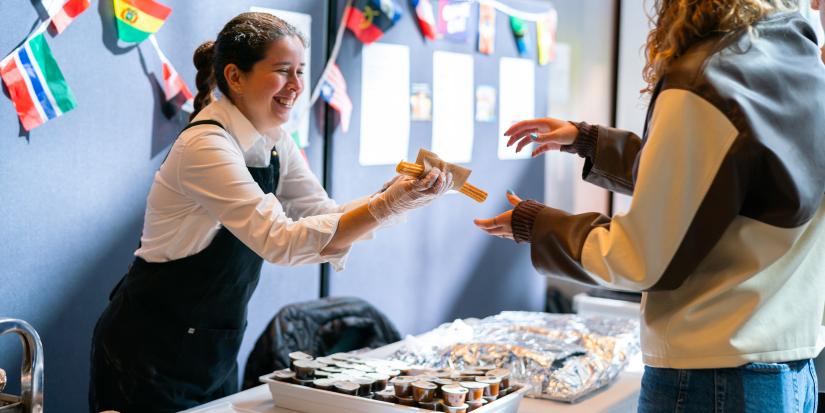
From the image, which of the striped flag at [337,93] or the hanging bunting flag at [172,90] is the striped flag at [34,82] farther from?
the striped flag at [337,93]

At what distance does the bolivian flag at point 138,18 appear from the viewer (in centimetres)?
232

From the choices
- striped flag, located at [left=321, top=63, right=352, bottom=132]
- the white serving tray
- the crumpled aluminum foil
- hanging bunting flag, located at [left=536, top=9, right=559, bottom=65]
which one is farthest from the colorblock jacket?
hanging bunting flag, located at [left=536, top=9, right=559, bottom=65]

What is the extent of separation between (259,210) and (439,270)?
1.78 meters

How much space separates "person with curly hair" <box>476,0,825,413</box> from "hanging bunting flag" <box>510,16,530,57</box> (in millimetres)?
2351

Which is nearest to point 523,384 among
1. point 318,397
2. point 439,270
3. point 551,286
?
point 318,397

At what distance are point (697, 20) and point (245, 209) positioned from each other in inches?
36.8

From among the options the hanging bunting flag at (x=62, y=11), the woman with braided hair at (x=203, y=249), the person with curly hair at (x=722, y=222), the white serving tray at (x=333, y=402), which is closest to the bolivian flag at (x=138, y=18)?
the hanging bunting flag at (x=62, y=11)

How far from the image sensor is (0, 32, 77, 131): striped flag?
2.11 meters

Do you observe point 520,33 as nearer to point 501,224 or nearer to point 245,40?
point 245,40

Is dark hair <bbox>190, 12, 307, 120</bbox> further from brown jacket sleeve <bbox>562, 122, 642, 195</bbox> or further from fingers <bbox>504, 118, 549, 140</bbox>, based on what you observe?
brown jacket sleeve <bbox>562, 122, 642, 195</bbox>

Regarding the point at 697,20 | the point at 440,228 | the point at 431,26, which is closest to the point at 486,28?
the point at 431,26

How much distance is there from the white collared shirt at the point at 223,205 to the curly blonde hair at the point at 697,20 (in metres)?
0.76

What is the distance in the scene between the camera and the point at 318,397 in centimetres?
183

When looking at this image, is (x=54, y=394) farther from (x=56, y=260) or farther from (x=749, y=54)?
(x=749, y=54)
